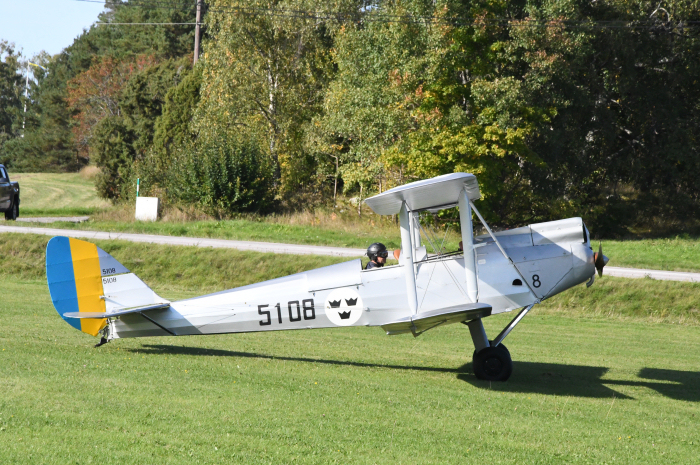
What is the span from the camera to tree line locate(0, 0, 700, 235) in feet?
82.4

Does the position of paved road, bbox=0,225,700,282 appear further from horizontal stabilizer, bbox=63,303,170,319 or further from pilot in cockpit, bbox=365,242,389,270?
horizontal stabilizer, bbox=63,303,170,319

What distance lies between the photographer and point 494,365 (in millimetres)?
9008

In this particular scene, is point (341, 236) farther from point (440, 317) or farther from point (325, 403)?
point (325, 403)

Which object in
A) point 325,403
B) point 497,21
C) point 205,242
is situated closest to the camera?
point 325,403

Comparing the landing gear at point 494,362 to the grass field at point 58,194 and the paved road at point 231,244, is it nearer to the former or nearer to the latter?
the paved road at point 231,244

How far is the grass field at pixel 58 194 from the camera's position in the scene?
40344mm

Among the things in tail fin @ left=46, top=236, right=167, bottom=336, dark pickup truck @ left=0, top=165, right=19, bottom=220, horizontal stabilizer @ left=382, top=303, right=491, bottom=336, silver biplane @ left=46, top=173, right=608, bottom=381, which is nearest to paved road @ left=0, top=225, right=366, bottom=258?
dark pickup truck @ left=0, top=165, right=19, bottom=220

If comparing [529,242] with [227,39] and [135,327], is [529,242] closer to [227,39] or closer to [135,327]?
[135,327]

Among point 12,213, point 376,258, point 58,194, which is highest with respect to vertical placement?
point 58,194

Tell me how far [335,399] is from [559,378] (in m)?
3.98

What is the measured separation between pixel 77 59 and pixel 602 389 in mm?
78641

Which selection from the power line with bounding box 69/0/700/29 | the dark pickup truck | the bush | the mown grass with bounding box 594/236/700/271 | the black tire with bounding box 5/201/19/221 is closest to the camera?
the mown grass with bounding box 594/236/700/271

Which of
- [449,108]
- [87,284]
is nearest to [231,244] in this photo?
[449,108]

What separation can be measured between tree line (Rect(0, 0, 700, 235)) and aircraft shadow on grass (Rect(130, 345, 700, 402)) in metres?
15.2
